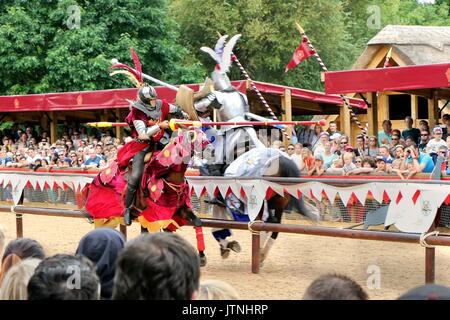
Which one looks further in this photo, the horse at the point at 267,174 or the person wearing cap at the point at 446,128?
the person wearing cap at the point at 446,128

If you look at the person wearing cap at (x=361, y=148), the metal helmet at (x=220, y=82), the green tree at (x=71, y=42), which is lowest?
the person wearing cap at (x=361, y=148)

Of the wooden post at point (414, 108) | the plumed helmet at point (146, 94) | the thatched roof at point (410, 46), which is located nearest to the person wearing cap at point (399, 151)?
the plumed helmet at point (146, 94)

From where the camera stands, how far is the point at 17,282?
12.3 feet

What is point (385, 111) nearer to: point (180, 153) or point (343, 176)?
point (343, 176)

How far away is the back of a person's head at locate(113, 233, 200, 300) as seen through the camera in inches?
122

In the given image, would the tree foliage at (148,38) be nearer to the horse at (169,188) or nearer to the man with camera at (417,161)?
the man with camera at (417,161)

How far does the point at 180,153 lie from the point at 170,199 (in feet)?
1.86

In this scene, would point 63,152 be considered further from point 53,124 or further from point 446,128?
point 446,128

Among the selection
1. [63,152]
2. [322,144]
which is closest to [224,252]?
[322,144]

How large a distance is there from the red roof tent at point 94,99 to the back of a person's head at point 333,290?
47.2ft

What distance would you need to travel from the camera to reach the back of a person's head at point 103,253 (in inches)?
172

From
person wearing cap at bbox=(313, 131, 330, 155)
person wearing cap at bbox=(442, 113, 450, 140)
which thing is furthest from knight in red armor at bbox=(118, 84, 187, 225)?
person wearing cap at bbox=(442, 113, 450, 140)

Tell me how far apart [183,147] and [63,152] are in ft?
31.3
